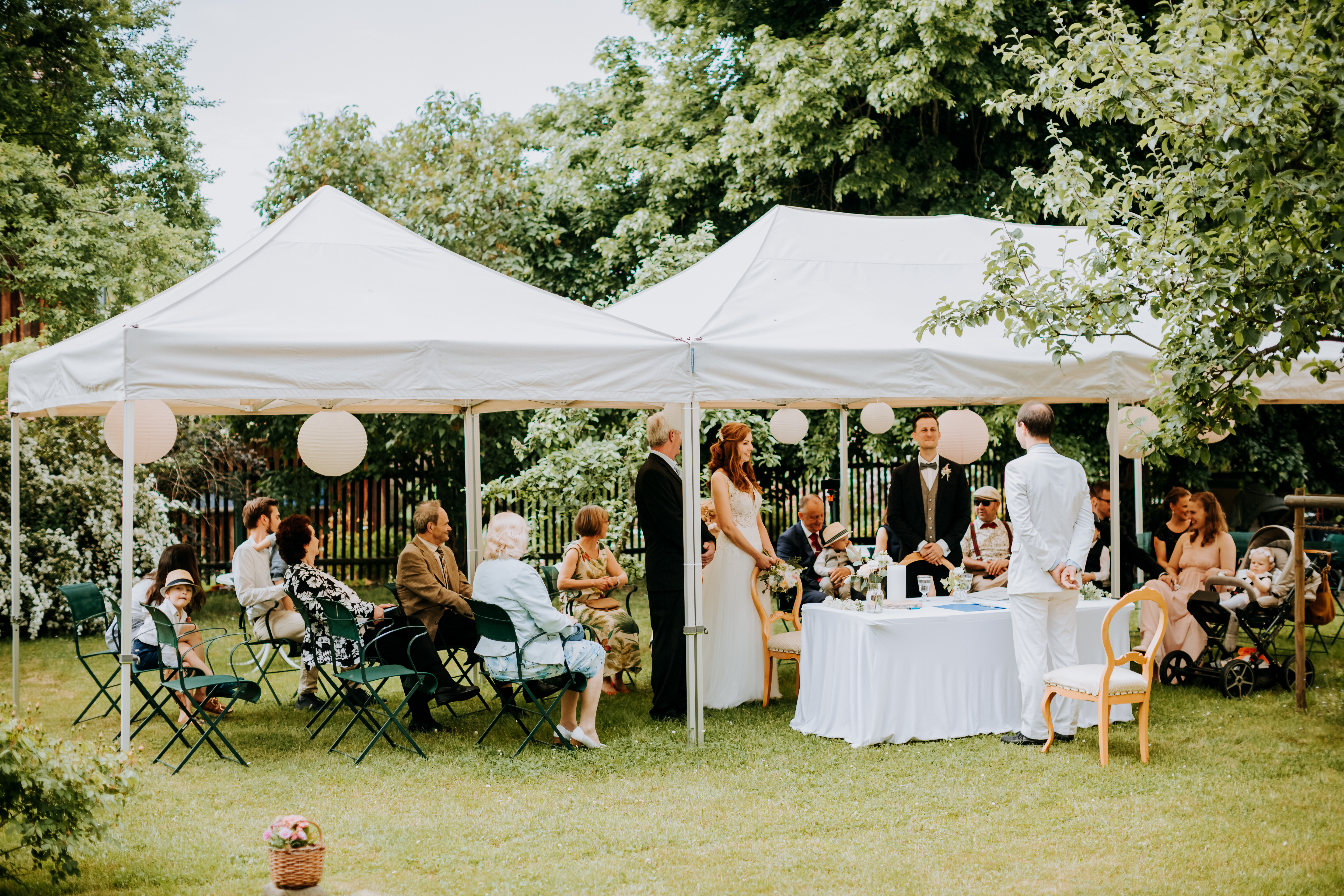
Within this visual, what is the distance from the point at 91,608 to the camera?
716cm

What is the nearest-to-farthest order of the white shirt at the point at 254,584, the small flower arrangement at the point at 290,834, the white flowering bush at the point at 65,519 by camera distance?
the small flower arrangement at the point at 290,834 < the white shirt at the point at 254,584 < the white flowering bush at the point at 65,519

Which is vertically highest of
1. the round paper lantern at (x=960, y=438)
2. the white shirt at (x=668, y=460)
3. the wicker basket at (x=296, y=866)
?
the round paper lantern at (x=960, y=438)

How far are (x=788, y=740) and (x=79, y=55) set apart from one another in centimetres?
1255

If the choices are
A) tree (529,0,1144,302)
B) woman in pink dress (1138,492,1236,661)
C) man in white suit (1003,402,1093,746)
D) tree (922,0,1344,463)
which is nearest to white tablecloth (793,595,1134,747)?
man in white suit (1003,402,1093,746)

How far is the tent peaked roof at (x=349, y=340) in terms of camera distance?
18.5 feet

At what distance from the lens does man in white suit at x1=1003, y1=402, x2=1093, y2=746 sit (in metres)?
6.17

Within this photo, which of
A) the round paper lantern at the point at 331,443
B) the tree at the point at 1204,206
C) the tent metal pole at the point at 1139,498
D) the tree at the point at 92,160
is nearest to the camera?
the tree at the point at 1204,206

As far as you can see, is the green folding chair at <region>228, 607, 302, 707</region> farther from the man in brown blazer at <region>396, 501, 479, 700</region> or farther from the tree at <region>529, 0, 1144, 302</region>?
the tree at <region>529, 0, 1144, 302</region>

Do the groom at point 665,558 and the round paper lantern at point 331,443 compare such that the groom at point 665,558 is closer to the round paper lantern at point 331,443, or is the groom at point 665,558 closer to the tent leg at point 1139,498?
the round paper lantern at point 331,443

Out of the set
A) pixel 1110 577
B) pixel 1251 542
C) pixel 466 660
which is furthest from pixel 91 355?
pixel 1251 542

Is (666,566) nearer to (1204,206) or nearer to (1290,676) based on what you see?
(1204,206)

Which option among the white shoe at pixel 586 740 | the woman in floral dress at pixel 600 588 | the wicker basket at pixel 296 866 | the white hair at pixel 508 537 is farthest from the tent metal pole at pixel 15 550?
the wicker basket at pixel 296 866

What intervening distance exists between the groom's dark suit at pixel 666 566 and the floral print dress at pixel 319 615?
5.84 ft

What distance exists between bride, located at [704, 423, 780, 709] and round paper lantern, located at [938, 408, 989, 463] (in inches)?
76.2
